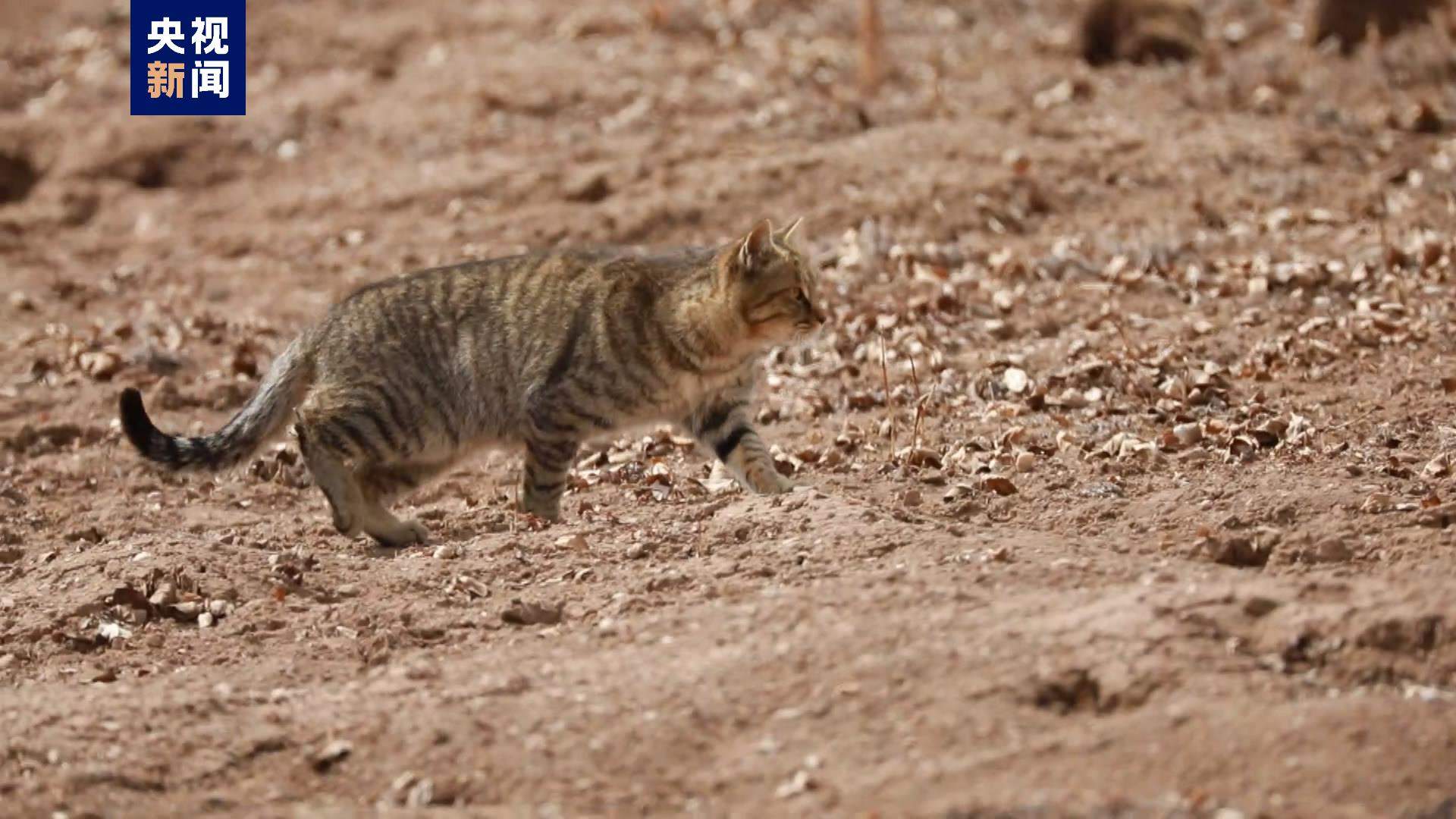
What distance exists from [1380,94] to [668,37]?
5.20m

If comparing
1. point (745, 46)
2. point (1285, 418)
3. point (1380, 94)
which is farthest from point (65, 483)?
point (1380, 94)

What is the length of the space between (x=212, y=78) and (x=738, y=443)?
828cm

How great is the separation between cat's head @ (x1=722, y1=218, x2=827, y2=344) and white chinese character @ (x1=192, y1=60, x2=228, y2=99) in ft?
25.8

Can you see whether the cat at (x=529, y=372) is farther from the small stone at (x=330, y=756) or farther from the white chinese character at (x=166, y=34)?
the white chinese character at (x=166, y=34)

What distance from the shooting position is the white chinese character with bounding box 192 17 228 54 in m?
13.3

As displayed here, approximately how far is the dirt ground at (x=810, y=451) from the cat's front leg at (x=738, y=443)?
0.22m

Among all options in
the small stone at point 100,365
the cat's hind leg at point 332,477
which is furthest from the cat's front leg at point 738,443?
the small stone at point 100,365

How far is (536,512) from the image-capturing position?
691 centimetres

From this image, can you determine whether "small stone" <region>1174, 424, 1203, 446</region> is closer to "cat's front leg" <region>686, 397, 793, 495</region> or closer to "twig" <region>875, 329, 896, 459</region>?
"twig" <region>875, 329, 896, 459</region>

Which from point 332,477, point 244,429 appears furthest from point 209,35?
point 332,477

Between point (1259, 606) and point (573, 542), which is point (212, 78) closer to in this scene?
point (573, 542)

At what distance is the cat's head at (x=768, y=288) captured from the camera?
694 cm

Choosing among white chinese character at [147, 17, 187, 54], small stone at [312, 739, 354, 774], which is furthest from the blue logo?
small stone at [312, 739, 354, 774]

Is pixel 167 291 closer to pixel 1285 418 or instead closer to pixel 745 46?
pixel 745 46
